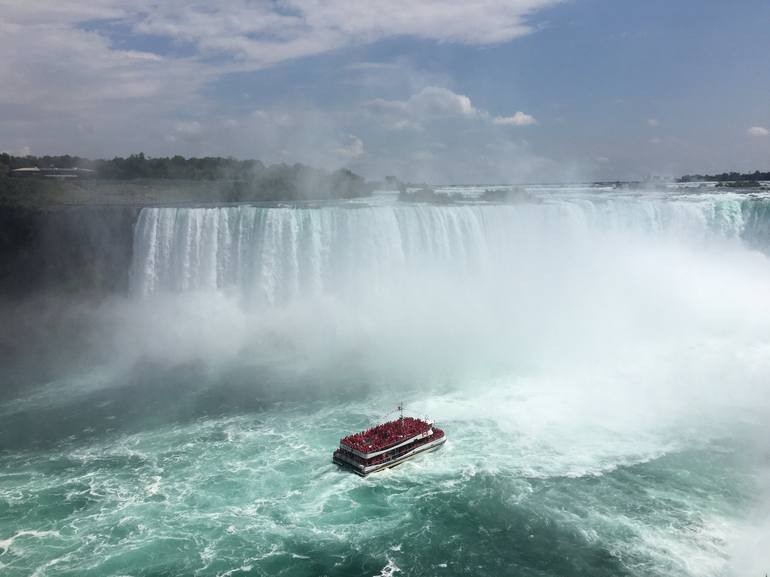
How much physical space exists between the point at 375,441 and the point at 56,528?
856 cm

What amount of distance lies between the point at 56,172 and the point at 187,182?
12.2 meters

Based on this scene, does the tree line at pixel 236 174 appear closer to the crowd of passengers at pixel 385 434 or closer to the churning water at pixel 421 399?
the churning water at pixel 421 399

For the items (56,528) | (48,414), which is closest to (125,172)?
(48,414)

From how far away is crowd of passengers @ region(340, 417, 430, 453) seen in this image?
16.9 m

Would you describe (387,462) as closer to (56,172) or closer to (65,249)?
(65,249)

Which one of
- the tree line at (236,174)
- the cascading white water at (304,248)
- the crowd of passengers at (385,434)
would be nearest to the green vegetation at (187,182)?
the tree line at (236,174)

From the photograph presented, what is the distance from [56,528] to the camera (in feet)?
47.3

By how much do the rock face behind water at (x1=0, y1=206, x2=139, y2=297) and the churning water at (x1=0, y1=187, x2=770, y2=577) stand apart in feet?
8.54

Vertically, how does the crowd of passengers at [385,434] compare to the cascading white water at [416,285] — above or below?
below

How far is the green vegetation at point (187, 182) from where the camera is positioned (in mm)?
48562

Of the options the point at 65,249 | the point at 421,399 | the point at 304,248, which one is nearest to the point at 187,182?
the point at 65,249

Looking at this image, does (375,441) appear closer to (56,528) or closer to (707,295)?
(56,528)

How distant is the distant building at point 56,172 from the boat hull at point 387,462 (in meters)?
47.2

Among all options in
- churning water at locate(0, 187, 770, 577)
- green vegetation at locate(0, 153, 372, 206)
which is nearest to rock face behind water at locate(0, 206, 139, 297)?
churning water at locate(0, 187, 770, 577)
